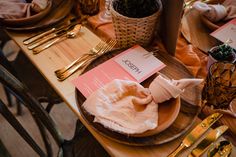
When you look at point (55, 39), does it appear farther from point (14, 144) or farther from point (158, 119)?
point (14, 144)

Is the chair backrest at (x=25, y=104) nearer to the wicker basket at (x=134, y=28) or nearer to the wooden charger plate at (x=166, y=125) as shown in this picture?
the wooden charger plate at (x=166, y=125)

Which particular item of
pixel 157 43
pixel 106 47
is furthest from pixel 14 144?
pixel 157 43

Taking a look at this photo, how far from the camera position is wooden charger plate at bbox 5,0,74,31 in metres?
0.87

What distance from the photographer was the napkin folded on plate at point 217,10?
83 cm

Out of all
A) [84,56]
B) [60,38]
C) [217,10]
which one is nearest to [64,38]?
[60,38]

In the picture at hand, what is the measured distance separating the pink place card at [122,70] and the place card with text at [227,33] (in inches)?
8.7

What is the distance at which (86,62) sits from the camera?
78 centimetres

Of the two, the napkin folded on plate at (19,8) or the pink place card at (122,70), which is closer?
the pink place card at (122,70)

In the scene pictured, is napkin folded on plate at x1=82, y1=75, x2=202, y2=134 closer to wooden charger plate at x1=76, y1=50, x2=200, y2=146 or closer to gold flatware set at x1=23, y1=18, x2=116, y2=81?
wooden charger plate at x1=76, y1=50, x2=200, y2=146

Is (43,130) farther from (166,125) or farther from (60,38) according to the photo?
(166,125)

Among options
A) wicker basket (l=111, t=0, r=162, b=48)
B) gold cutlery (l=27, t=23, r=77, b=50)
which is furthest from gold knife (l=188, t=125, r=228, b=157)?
gold cutlery (l=27, t=23, r=77, b=50)

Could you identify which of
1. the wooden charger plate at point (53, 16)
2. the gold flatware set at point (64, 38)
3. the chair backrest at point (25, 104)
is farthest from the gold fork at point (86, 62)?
the wooden charger plate at point (53, 16)

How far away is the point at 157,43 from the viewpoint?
82cm

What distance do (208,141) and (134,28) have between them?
355 mm
